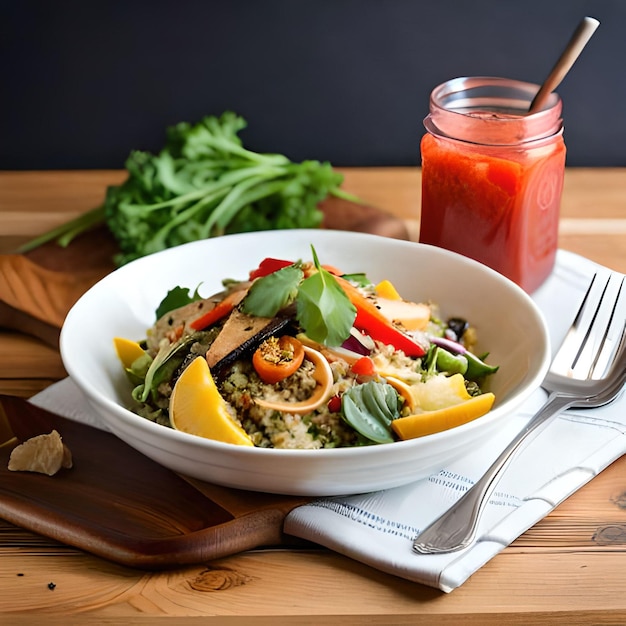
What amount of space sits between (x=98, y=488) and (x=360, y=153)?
2.71 meters

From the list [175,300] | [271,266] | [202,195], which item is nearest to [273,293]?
[271,266]

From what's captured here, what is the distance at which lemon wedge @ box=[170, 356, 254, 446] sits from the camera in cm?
184

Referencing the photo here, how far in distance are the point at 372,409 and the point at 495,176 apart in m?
1.07

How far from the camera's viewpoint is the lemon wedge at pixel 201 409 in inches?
72.3

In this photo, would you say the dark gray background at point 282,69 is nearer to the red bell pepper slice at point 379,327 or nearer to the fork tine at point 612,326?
the fork tine at point 612,326

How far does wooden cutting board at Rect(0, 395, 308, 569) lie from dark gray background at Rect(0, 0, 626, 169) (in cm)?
236

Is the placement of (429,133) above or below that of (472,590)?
above

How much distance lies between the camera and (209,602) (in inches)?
66.4

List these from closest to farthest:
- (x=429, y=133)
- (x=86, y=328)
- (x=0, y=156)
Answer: (x=86, y=328) → (x=429, y=133) → (x=0, y=156)

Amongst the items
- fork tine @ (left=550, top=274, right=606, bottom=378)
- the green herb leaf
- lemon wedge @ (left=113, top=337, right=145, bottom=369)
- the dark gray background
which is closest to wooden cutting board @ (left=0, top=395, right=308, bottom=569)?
lemon wedge @ (left=113, top=337, right=145, bottom=369)

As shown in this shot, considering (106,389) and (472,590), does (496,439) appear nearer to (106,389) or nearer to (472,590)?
(472,590)

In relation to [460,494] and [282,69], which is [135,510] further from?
[282,69]

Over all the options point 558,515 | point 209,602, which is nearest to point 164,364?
point 209,602

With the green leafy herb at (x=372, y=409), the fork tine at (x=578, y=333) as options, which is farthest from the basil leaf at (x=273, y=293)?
the fork tine at (x=578, y=333)
